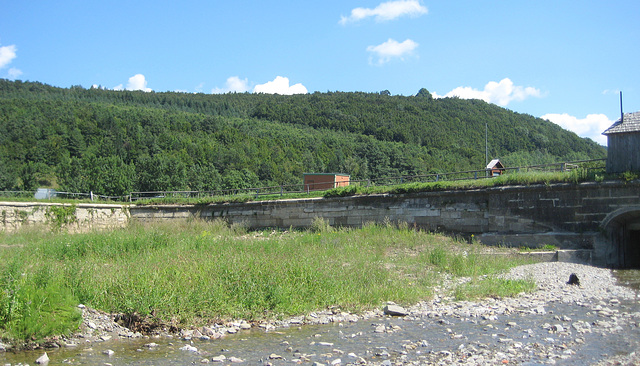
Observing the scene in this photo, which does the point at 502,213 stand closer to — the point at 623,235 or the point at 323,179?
the point at 623,235

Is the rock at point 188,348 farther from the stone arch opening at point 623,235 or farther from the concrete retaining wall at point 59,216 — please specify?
the concrete retaining wall at point 59,216

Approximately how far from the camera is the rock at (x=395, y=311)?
33.6 ft

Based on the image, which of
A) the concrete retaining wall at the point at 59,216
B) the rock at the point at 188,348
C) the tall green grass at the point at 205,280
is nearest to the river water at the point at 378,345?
the rock at the point at 188,348

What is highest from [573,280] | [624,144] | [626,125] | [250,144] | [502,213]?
[250,144]

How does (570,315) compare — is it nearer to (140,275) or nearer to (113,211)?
(140,275)

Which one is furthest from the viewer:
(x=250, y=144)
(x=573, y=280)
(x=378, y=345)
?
(x=250, y=144)

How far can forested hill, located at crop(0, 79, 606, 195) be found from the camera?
52.9 metres

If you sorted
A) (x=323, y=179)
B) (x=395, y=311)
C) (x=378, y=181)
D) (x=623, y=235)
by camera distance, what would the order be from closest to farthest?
1. (x=395, y=311)
2. (x=623, y=235)
3. (x=323, y=179)
4. (x=378, y=181)

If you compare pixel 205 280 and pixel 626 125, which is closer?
pixel 205 280

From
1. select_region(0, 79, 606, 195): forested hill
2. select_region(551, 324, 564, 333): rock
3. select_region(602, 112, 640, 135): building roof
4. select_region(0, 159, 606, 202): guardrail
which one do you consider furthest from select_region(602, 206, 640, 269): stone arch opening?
select_region(0, 79, 606, 195): forested hill

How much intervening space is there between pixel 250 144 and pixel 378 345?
65.8 m

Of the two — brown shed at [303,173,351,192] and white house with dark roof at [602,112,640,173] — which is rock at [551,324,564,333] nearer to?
white house with dark roof at [602,112,640,173]

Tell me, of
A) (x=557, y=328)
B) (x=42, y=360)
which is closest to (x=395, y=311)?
(x=557, y=328)

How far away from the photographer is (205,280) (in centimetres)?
1070
